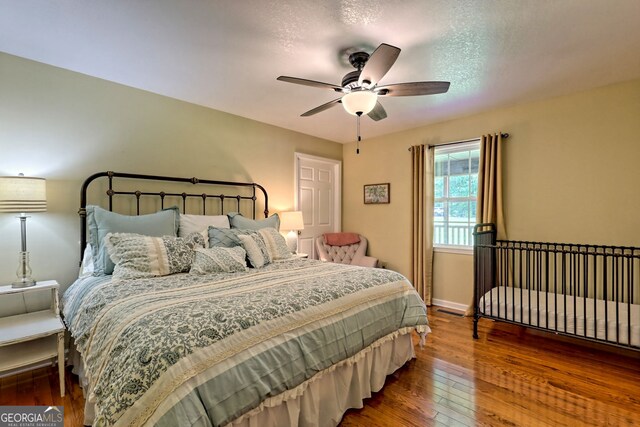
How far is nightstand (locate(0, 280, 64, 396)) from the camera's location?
74.2 inches

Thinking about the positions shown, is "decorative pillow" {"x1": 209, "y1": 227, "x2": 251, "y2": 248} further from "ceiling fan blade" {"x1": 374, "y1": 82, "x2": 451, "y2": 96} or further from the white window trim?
the white window trim

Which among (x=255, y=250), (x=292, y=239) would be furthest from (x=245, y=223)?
(x=292, y=239)

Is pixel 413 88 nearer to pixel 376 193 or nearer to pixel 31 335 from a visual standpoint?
pixel 376 193

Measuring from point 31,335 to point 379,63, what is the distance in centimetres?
280

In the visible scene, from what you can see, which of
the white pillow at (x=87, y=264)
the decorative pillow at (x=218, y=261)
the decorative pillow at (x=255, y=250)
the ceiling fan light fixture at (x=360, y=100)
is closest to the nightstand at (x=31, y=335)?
the white pillow at (x=87, y=264)

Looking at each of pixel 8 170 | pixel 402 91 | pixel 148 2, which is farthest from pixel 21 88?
pixel 402 91

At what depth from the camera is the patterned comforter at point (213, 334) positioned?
1.07m

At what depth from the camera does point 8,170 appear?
7.36ft

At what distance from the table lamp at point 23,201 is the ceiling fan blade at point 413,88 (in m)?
2.56

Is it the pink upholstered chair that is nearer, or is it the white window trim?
the white window trim

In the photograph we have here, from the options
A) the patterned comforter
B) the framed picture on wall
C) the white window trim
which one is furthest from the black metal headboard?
the white window trim

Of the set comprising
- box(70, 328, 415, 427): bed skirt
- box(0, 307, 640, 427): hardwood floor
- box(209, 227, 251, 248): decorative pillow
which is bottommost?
box(0, 307, 640, 427): hardwood floor

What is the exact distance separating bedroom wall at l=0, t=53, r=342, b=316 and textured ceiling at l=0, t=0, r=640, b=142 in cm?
17

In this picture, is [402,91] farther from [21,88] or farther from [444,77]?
[21,88]
